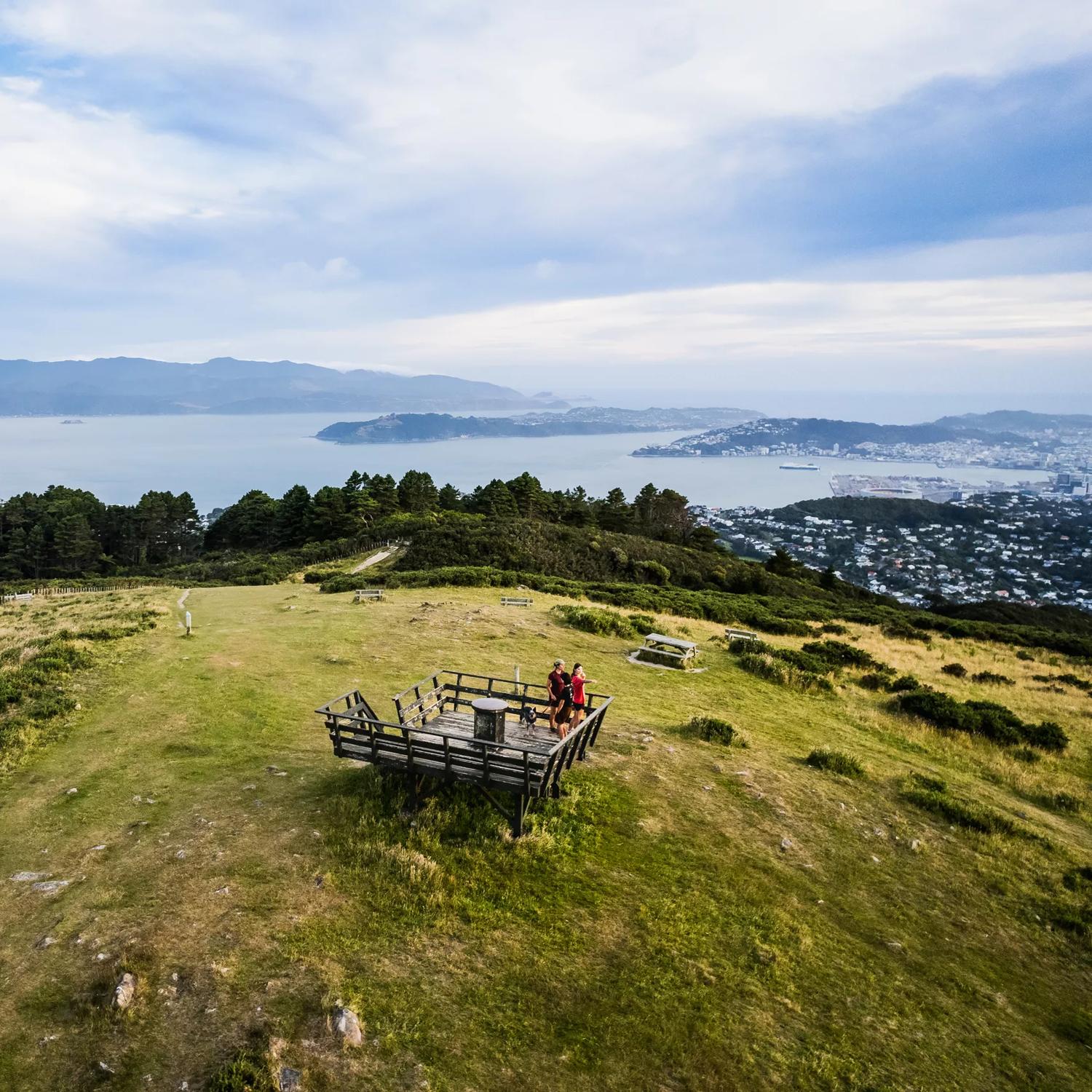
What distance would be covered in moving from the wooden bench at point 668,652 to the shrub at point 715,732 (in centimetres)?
609

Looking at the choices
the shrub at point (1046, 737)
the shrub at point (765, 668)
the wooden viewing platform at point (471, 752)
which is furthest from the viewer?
the shrub at point (765, 668)

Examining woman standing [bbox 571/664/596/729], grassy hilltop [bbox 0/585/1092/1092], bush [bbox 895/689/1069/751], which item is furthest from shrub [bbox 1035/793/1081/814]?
woman standing [bbox 571/664/596/729]

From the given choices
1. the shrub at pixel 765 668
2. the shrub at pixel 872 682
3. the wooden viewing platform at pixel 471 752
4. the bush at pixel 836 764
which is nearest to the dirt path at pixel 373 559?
the shrub at pixel 765 668

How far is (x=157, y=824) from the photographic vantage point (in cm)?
1022

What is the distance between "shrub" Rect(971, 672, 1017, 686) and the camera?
2375 cm

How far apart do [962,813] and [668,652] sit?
35.0 ft

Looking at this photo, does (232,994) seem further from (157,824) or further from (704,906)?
(704,906)

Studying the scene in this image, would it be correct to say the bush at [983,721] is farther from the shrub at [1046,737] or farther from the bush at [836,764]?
the bush at [836,764]

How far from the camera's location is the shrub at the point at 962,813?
11492 millimetres

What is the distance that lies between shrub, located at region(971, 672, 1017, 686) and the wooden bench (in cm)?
1096

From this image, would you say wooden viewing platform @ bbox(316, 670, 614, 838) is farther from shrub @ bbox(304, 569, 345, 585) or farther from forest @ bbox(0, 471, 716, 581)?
forest @ bbox(0, 471, 716, 581)

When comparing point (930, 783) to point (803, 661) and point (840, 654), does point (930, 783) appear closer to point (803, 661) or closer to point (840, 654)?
point (803, 661)

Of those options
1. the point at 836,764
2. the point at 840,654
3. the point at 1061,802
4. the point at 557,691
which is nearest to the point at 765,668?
the point at 840,654

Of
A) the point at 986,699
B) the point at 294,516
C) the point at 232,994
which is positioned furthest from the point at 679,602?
the point at 294,516
